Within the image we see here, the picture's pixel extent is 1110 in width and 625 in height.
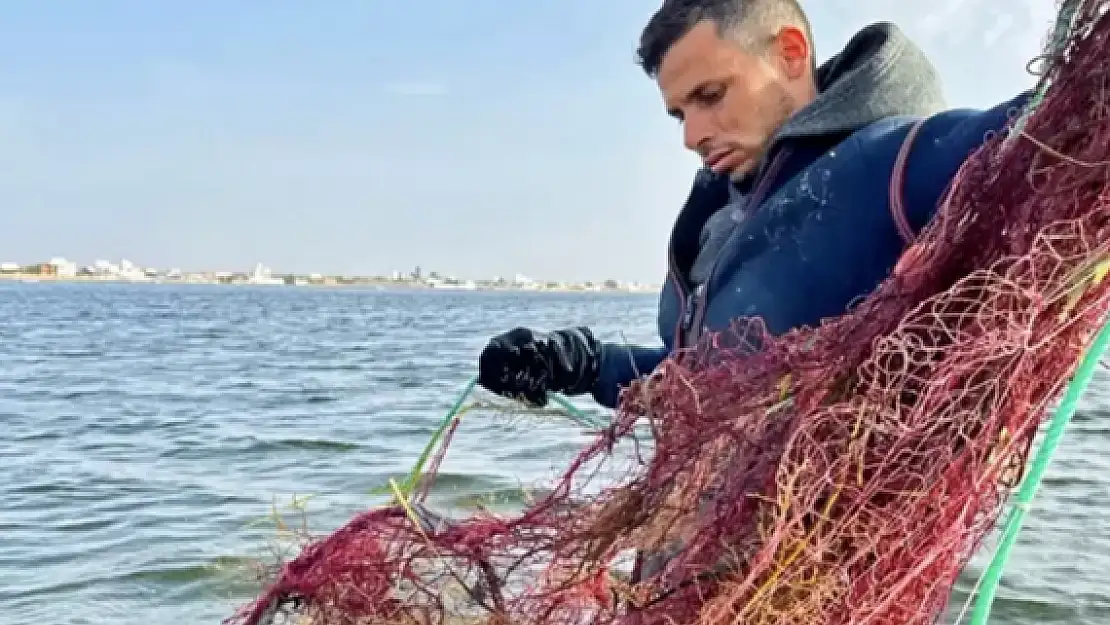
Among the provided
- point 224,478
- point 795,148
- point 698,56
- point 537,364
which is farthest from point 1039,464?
point 224,478

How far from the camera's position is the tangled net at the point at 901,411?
1661mm

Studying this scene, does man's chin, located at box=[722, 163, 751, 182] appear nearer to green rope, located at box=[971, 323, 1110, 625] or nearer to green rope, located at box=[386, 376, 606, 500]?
green rope, located at box=[386, 376, 606, 500]

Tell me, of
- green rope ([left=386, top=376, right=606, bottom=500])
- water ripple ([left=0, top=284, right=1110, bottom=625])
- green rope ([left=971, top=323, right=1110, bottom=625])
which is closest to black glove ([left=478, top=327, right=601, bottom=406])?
green rope ([left=386, top=376, right=606, bottom=500])

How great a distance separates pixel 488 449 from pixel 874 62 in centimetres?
887

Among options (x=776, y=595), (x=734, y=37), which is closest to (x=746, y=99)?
(x=734, y=37)

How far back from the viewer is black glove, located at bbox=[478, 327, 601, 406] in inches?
127

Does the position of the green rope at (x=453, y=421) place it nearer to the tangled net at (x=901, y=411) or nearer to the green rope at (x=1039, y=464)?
the tangled net at (x=901, y=411)

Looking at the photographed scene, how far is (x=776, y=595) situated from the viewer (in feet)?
6.02

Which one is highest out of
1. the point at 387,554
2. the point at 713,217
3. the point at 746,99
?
the point at 746,99

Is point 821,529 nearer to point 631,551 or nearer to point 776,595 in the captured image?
point 776,595

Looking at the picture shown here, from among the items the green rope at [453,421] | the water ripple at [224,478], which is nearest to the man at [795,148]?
the green rope at [453,421]

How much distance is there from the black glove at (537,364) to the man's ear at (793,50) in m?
1.06

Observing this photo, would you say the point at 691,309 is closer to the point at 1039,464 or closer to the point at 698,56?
the point at 698,56

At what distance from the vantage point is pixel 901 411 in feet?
5.82
